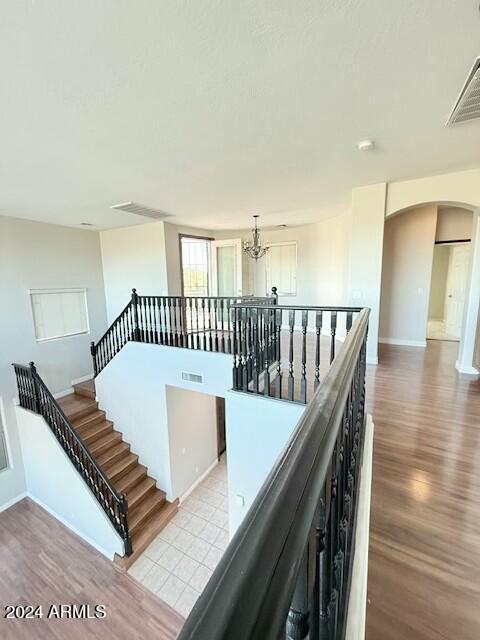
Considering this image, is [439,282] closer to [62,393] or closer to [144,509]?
[144,509]

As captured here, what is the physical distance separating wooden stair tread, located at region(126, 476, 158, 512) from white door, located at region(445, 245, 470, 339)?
6733mm

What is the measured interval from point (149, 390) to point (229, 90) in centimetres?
437

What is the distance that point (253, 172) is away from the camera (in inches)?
133

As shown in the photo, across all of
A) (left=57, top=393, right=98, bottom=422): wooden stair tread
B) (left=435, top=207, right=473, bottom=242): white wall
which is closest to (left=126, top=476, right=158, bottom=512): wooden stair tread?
(left=57, top=393, right=98, bottom=422): wooden stair tread

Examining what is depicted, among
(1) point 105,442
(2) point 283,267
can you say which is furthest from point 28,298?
(2) point 283,267

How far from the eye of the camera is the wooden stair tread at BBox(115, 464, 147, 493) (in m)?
4.97

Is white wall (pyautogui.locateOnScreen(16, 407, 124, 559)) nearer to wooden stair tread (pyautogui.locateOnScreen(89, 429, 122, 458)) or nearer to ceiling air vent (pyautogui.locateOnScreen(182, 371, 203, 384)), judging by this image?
wooden stair tread (pyautogui.locateOnScreen(89, 429, 122, 458))

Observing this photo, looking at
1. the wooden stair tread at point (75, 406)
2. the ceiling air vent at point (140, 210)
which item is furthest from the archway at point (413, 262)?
the wooden stair tread at point (75, 406)

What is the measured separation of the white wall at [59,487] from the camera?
4.20m

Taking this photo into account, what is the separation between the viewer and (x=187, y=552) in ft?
14.0

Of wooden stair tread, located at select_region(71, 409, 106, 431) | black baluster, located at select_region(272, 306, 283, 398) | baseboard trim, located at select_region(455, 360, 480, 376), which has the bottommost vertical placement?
wooden stair tread, located at select_region(71, 409, 106, 431)

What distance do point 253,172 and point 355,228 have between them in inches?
70.2

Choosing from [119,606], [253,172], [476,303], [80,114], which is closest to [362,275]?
[476,303]

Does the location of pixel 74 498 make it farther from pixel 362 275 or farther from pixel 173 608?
pixel 362 275
